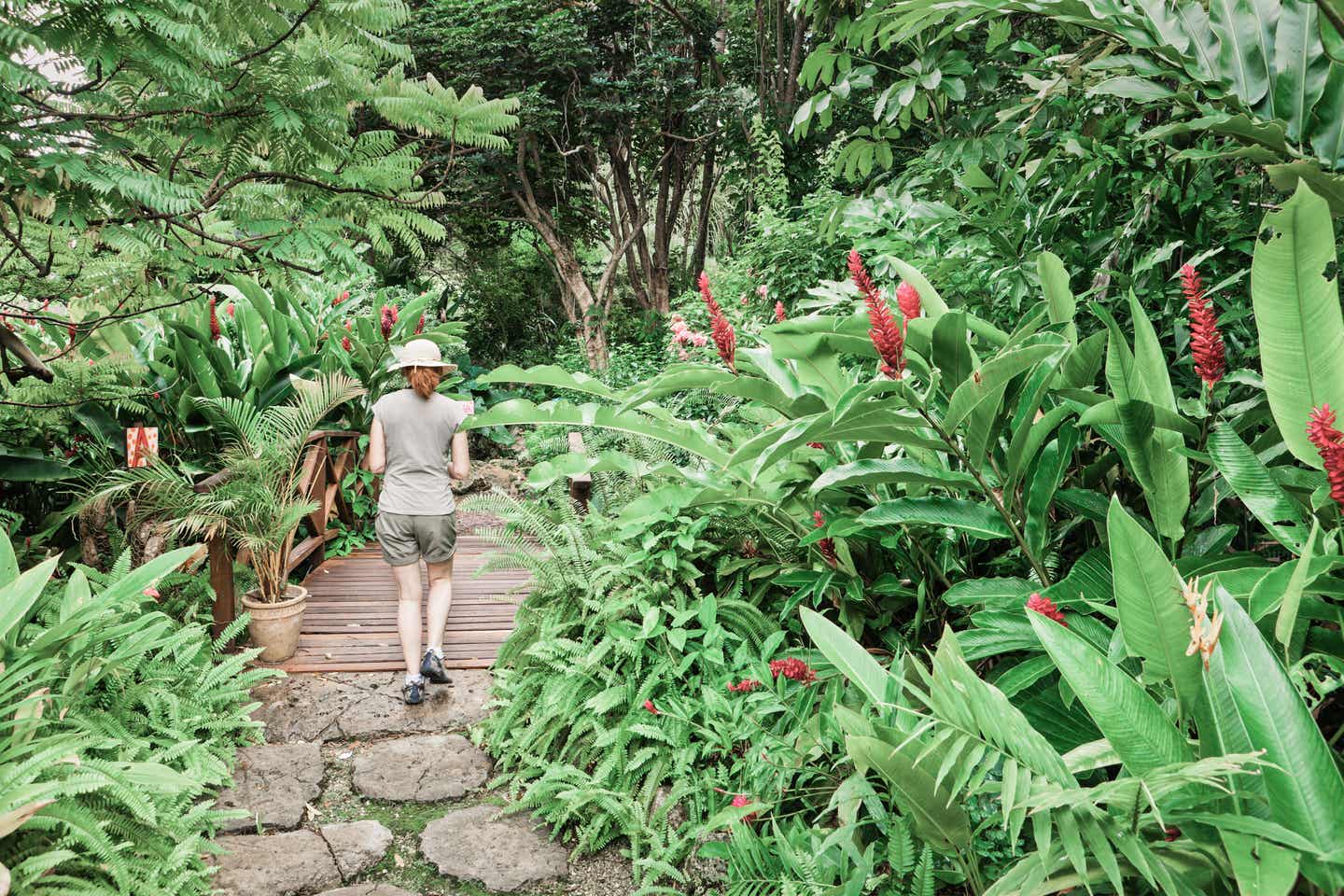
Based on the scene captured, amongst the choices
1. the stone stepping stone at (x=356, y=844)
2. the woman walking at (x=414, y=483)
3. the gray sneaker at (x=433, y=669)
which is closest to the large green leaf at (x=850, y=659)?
the stone stepping stone at (x=356, y=844)

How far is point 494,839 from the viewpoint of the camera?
2.72 m

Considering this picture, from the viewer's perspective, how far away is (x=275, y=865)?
8.38ft

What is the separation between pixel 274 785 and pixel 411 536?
4.00 feet

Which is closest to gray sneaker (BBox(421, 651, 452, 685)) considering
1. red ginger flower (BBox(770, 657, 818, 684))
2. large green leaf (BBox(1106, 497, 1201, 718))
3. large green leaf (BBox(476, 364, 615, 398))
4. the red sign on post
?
the red sign on post

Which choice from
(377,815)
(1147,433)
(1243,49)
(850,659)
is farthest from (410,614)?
(1243,49)

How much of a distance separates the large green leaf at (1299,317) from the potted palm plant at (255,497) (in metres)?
3.73

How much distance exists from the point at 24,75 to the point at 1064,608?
2.41m

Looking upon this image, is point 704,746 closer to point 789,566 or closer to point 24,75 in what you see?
point 789,566

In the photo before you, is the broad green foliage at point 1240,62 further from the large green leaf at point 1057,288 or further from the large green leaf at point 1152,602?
the large green leaf at point 1152,602

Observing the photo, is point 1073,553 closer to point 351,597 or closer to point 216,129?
point 216,129

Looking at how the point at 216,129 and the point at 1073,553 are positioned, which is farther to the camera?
the point at 1073,553

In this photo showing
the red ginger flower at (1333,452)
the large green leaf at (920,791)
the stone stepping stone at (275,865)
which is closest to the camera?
the red ginger flower at (1333,452)

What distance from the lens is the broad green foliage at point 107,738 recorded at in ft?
7.22

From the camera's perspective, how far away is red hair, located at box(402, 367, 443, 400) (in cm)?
377
